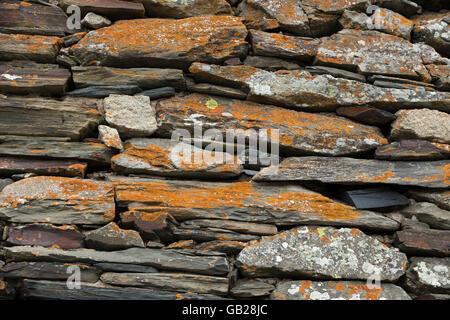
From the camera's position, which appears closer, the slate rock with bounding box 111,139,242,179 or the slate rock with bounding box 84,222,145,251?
the slate rock with bounding box 84,222,145,251

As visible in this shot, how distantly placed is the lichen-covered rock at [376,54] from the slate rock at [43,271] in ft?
10.1

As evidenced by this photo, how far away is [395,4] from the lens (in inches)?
191

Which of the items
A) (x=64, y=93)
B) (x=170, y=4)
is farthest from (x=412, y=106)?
(x=64, y=93)

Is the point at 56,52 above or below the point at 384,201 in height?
above

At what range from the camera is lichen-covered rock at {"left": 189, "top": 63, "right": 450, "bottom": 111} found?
4207mm

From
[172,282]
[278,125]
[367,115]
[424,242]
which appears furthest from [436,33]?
[172,282]

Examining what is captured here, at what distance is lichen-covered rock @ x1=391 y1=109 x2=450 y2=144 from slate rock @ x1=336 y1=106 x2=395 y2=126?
0.35ft

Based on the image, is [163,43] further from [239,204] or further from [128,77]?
[239,204]

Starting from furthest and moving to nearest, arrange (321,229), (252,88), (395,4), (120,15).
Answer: (395,4)
(120,15)
(252,88)
(321,229)

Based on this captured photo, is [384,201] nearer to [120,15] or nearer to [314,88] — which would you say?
[314,88]

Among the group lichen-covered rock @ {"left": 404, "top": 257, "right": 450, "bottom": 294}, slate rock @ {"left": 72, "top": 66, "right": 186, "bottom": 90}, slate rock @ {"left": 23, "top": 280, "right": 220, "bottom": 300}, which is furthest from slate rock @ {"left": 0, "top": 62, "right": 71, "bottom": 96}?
lichen-covered rock @ {"left": 404, "top": 257, "right": 450, "bottom": 294}

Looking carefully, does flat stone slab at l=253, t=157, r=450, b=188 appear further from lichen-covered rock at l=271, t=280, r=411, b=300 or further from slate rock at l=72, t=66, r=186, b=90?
slate rock at l=72, t=66, r=186, b=90

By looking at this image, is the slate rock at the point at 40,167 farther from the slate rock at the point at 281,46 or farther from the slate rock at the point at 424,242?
the slate rock at the point at 424,242

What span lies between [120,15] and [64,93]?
1112 mm
